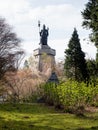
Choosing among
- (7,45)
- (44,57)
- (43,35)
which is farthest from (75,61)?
(43,35)

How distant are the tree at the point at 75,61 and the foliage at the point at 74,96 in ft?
31.1

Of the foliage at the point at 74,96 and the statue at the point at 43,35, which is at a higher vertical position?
the statue at the point at 43,35

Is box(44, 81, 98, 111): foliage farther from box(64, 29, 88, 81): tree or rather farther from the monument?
the monument

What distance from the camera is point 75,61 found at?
1417 inches

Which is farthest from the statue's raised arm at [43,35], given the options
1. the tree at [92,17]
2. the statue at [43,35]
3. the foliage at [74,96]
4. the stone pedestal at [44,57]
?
the foliage at [74,96]

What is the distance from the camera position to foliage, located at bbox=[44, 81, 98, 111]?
21703 millimetres

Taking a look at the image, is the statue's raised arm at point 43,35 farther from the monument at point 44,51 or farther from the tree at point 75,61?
the tree at point 75,61

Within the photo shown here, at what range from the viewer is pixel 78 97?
71.9 ft

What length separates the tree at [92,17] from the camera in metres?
26.3

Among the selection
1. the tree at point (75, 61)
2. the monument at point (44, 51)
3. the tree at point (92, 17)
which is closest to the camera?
the tree at point (92, 17)

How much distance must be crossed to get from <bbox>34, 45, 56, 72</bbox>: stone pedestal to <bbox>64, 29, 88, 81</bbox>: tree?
17.2 meters

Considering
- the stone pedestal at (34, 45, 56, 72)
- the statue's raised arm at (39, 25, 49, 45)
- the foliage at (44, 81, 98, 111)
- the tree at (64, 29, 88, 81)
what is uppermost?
the statue's raised arm at (39, 25, 49, 45)

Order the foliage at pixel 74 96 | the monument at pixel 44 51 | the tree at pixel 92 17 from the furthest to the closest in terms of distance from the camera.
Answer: the monument at pixel 44 51
the tree at pixel 92 17
the foliage at pixel 74 96

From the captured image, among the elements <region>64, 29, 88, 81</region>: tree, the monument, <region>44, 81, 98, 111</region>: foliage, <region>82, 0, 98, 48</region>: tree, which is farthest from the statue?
<region>44, 81, 98, 111</region>: foliage
